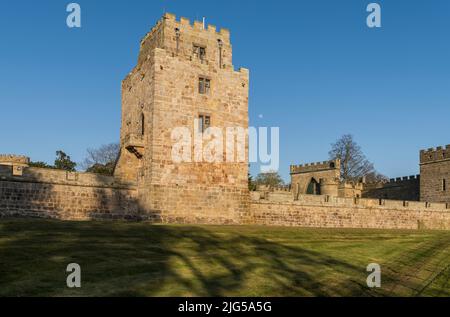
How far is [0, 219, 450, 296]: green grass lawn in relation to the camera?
1054cm

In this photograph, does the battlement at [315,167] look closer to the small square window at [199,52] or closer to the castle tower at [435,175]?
the castle tower at [435,175]

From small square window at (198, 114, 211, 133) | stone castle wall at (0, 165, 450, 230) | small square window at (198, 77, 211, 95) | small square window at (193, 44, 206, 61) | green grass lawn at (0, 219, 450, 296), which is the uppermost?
small square window at (193, 44, 206, 61)

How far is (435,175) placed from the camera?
4762 centimetres

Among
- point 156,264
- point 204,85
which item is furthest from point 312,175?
point 156,264

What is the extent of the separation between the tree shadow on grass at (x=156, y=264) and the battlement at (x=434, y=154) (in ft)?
114

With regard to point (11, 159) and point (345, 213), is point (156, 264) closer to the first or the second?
point (345, 213)

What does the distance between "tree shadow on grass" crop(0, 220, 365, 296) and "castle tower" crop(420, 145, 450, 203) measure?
3364cm

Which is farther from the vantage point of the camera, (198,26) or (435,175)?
(435,175)

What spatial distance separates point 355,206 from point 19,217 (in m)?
23.2

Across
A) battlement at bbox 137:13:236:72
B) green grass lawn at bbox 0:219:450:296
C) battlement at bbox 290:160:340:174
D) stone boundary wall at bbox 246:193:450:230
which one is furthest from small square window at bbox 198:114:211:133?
battlement at bbox 290:160:340:174

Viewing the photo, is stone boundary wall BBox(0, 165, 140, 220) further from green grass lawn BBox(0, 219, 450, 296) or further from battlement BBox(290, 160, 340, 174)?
battlement BBox(290, 160, 340, 174)

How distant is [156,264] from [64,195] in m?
13.2
